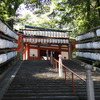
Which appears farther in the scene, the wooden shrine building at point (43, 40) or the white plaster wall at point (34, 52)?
the white plaster wall at point (34, 52)

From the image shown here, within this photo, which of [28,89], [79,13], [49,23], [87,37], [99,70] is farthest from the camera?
[49,23]

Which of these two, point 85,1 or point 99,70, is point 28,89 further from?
point 85,1

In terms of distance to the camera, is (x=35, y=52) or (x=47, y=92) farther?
(x=35, y=52)

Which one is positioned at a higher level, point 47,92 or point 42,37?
point 42,37

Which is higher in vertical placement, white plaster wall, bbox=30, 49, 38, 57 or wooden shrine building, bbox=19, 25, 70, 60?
wooden shrine building, bbox=19, 25, 70, 60

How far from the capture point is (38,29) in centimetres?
2189

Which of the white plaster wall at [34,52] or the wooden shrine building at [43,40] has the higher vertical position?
the wooden shrine building at [43,40]

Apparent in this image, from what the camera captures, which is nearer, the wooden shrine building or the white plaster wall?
the wooden shrine building

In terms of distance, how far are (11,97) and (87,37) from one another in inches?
390

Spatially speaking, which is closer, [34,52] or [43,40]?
[43,40]

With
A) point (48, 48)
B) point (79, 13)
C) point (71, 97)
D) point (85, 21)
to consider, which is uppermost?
point (79, 13)

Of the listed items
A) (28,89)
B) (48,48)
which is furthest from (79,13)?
(28,89)

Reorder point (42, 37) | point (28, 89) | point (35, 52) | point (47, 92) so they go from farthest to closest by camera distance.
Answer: point (35, 52) → point (42, 37) → point (28, 89) → point (47, 92)

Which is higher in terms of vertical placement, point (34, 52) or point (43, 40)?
point (43, 40)
